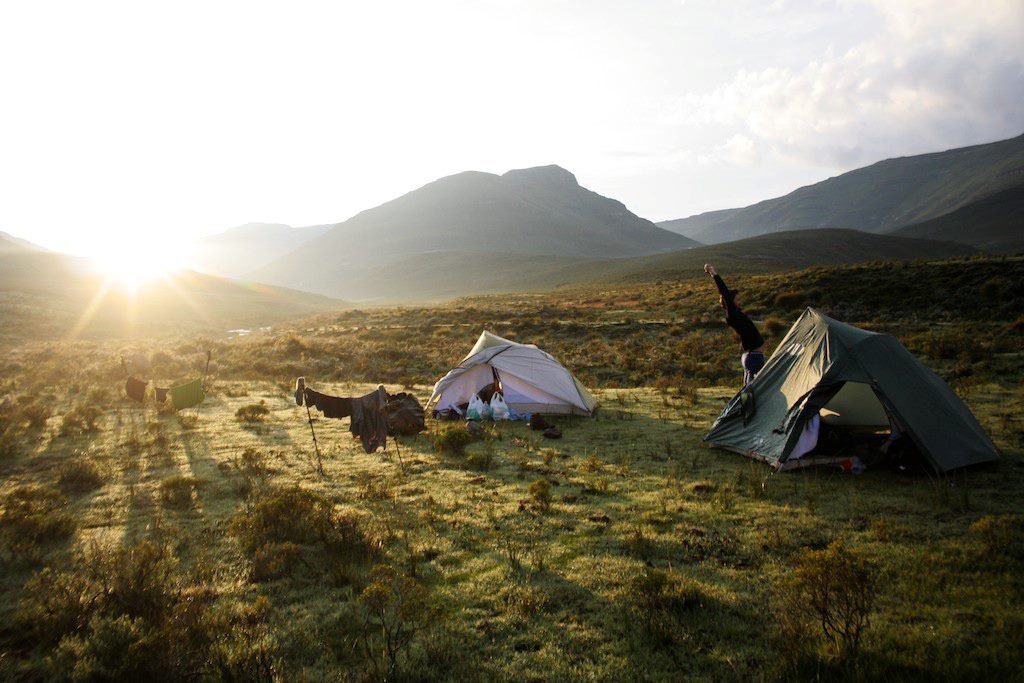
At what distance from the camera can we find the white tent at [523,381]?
14.9 m

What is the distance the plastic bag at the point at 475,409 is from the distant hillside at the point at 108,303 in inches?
1932

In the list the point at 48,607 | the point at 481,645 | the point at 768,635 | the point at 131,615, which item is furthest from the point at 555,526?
the point at 48,607

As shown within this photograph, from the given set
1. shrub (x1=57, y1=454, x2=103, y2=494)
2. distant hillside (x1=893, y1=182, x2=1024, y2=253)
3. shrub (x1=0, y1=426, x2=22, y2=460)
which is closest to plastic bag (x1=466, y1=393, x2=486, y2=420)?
shrub (x1=57, y1=454, x2=103, y2=494)

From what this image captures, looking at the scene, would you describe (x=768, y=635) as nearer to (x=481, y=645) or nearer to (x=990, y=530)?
(x=481, y=645)

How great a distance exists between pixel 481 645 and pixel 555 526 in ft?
9.26

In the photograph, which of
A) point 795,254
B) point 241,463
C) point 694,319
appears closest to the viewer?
point 241,463

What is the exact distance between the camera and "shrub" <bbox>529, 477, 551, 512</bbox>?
327 inches

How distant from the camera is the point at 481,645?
16.3 ft

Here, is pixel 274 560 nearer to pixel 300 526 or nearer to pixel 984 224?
pixel 300 526

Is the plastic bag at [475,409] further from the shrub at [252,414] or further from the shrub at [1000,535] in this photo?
the shrub at [1000,535]

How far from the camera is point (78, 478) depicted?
992cm

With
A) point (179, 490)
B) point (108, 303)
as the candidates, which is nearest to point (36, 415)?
point (179, 490)

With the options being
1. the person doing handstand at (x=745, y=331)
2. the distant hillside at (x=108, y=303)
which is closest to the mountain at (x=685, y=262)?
the distant hillside at (x=108, y=303)

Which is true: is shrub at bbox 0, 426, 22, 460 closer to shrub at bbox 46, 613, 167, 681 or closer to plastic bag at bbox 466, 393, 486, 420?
shrub at bbox 46, 613, 167, 681
